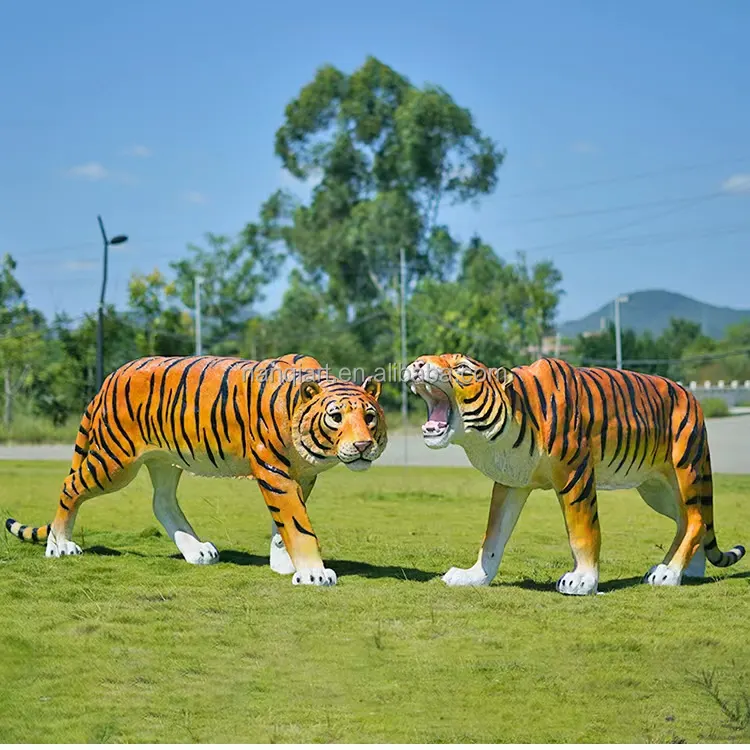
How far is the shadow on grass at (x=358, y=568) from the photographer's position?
8359 mm

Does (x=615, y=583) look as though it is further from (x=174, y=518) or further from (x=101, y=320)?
Answer: (x=101, y=320)

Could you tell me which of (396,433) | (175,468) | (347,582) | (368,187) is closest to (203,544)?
(175,468)

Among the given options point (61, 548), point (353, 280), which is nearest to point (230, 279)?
point (353, 280)

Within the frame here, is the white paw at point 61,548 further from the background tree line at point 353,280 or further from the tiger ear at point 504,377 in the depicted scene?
the background tree line at point 353,280

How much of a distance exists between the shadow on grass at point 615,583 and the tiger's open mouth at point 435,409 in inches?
51.5

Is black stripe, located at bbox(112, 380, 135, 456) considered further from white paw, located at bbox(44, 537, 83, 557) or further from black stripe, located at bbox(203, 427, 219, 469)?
white paw, located at bbox(44, 537, 83, 557)

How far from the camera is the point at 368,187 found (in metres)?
44.9

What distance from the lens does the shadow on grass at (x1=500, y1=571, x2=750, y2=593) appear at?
792 centimetres

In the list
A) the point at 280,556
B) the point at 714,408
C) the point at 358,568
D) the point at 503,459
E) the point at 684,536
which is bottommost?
the point at 358,568

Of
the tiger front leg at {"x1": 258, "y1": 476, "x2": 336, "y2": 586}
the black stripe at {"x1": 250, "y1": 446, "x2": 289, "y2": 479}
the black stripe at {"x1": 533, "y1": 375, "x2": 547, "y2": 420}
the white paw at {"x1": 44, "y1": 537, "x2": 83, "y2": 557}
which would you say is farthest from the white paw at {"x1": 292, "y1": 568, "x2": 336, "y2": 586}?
the white paw at {"x1": 44, "y1": 537, "x2": 83, "y2": 557}

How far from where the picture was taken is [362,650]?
619cm

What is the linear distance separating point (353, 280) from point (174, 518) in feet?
116

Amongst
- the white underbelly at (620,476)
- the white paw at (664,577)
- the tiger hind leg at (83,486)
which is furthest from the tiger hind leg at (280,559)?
the white paw at (664,577)

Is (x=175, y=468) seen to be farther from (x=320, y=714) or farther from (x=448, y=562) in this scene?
(x=320, y=714)
